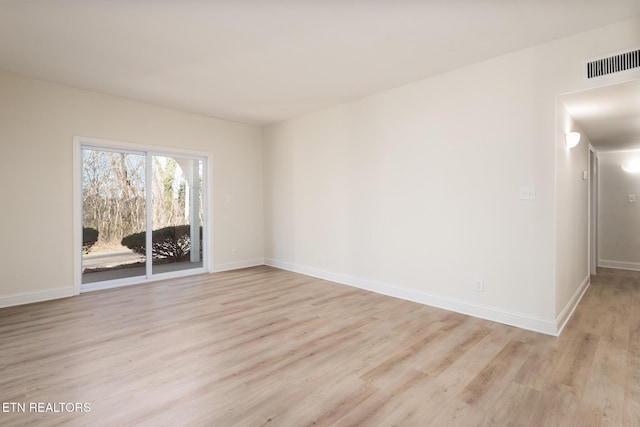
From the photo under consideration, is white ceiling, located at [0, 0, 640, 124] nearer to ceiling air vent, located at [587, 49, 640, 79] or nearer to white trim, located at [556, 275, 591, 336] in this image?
ceiling air vent, located at [587, 49, 640, 79]

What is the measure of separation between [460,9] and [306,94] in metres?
2.37

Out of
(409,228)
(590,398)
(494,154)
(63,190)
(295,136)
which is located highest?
(295,136)

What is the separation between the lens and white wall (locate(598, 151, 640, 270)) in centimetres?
566

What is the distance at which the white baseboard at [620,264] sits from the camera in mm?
5684

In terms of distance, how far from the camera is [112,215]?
15.8ft

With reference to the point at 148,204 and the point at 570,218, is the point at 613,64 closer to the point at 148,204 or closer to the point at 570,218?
the point at 570,218

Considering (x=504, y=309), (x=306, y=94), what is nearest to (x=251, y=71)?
(x=306, y=94)

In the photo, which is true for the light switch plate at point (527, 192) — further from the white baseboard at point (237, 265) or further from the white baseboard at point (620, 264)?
the white baseboard at point (237, 265)

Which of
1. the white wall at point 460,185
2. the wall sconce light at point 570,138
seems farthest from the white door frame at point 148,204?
the wall sconce light at point 570,138

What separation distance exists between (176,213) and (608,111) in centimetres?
612

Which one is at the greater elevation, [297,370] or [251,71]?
[251,71]

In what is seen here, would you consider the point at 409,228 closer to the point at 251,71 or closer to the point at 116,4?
the point at 251,71

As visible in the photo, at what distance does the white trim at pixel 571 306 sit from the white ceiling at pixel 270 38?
106 inches

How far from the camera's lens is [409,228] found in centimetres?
407
